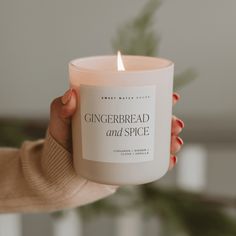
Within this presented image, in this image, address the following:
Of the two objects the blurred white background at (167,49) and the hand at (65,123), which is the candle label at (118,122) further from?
the blurred white background at (167,49)

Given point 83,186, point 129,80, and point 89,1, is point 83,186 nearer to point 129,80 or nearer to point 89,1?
point 129,80

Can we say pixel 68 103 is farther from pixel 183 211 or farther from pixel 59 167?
pixel 183 211

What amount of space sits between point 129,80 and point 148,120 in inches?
1.9

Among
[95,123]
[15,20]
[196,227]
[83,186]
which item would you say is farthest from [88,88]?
[15,20]

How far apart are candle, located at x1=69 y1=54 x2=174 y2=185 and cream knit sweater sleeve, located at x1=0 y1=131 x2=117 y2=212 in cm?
8

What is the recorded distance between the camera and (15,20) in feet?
4.09

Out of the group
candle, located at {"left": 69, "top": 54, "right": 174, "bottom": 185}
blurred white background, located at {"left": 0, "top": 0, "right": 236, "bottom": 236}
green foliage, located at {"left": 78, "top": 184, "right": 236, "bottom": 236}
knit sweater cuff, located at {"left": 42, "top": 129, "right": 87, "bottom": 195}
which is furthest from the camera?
blurred white background, located at {"left": 0, "top": 0, "right": 236, "bottom": 236}

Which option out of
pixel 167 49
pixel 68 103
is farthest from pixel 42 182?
pixel 167 49

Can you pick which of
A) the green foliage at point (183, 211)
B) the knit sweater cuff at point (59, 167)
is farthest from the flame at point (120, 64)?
the green foliage at point (183, 211)

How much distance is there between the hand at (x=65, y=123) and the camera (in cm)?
56

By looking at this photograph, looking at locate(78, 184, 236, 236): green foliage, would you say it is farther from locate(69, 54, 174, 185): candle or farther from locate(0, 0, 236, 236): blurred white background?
locate(69, 54, 174, 185): candle

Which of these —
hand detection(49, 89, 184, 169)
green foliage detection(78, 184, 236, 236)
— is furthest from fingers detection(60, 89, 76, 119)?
green foliage detection(78, 184, 236, 236)

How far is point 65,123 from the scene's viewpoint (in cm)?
63

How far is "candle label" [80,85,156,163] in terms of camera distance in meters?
A: 0.53
